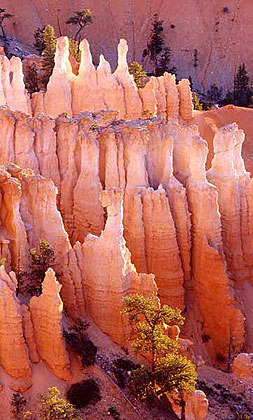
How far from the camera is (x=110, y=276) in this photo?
19.9 meters

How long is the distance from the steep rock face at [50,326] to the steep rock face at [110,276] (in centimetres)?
264

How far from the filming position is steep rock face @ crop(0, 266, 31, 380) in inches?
671

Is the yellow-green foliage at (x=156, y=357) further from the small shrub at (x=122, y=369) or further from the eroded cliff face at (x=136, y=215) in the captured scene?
the eroded cliff face at (x=136, y=215)

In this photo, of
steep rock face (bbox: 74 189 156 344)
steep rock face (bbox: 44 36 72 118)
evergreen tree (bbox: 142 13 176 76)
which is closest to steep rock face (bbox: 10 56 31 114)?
steep rock face (bbox: 44 36 72 118)

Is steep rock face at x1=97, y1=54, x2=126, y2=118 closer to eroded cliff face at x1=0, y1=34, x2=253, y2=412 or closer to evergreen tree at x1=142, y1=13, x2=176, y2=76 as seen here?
eroded cliff face at x1=0, y1=34, x2=253, y2=412

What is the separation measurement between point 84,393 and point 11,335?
2.54 metres

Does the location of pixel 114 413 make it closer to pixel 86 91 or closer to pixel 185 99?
pixel 86 91

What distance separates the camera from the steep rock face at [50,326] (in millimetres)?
17398

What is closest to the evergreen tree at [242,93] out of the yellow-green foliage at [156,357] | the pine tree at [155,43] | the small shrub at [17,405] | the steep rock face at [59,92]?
the pine tree at [155,43]

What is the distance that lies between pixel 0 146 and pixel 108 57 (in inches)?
1723

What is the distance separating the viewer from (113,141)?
24.5 meters

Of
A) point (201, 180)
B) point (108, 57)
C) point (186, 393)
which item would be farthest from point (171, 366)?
point (108, 57)

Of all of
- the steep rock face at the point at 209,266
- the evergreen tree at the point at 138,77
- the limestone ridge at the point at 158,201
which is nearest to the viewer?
the limestone ridge at the point at 158,201

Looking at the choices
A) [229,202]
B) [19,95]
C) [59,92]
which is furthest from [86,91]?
[229,202]
